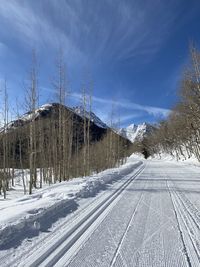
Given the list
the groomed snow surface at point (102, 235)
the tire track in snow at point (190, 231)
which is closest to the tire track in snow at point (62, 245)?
the groomed snow surface at point (102, 235)

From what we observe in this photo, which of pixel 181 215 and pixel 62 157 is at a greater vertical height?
pixel 62 157

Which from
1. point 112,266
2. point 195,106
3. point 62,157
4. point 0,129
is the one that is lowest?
point 112,266

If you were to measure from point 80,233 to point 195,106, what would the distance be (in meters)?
30.2

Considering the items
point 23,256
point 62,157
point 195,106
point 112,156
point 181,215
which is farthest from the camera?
point 112,156

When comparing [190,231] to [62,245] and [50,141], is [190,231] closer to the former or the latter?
[62,245]

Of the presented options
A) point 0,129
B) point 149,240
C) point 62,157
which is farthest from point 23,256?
point 0,129

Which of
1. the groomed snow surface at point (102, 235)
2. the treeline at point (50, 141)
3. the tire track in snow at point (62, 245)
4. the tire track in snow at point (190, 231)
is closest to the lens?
the tire track in snow at point (62, 245)

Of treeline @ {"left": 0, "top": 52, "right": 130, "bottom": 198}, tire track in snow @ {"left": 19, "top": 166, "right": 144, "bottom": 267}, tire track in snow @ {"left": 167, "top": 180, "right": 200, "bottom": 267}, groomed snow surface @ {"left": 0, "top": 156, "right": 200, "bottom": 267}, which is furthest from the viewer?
treeline @ {"left": 0, "top": 52, "right": 130, "bottom": 198}

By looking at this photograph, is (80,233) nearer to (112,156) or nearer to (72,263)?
(72,263)

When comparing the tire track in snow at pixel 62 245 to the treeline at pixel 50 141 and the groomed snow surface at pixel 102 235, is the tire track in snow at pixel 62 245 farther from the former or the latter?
the treeline at pixel 50 141

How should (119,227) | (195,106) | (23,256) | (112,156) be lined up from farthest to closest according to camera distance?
(112,156) < (195,106) < (119,227) < (23,256)

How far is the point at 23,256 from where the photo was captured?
4.94 m

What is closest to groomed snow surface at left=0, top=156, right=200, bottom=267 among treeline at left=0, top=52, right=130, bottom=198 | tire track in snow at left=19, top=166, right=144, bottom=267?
tire track in snow at left=19, top=166, right=144, bottom=267

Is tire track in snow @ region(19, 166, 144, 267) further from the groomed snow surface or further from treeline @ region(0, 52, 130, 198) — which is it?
treeline @ region(0, 52, 130, 198)
